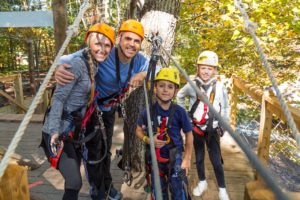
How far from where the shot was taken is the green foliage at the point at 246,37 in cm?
418

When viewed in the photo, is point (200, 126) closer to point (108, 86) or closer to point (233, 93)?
point (108, 86)

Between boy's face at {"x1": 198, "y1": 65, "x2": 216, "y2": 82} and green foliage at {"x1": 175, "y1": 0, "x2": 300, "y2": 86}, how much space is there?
55.0 inches

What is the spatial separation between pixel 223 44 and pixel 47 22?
4176 millimetres

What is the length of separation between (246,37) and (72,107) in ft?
9.24

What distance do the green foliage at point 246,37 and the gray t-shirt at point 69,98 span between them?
8.62ft

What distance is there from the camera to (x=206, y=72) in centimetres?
285

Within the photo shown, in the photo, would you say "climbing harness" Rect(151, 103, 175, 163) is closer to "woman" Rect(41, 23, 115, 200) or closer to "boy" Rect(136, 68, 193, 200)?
"boy" Rect(136, 68, 193, 200)

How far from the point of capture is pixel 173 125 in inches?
91.0

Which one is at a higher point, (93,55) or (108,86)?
(93,55)

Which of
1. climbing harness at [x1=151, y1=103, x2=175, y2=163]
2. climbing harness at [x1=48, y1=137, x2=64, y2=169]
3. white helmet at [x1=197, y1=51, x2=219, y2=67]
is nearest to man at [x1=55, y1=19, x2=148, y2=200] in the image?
climbing harness at [x1=151, y1=103, x2=175, y2=163]

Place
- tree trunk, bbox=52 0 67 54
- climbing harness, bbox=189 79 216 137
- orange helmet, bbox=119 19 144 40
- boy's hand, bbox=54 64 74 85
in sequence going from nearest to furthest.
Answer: boy's hand, bbox=54 64 74 85
orange helmet, bbox=119 19 144 40
climbing harness, bbox=189 79 216 137
tree trunk, bbox=52 0 67 54

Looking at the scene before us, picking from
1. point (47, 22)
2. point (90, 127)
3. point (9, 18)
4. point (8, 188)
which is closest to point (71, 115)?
point (90, 127)

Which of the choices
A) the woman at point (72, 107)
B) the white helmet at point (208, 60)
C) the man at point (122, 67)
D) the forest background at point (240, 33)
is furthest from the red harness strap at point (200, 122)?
the forest background at point (240, 33)

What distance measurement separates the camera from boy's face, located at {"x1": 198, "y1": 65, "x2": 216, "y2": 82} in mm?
2838
